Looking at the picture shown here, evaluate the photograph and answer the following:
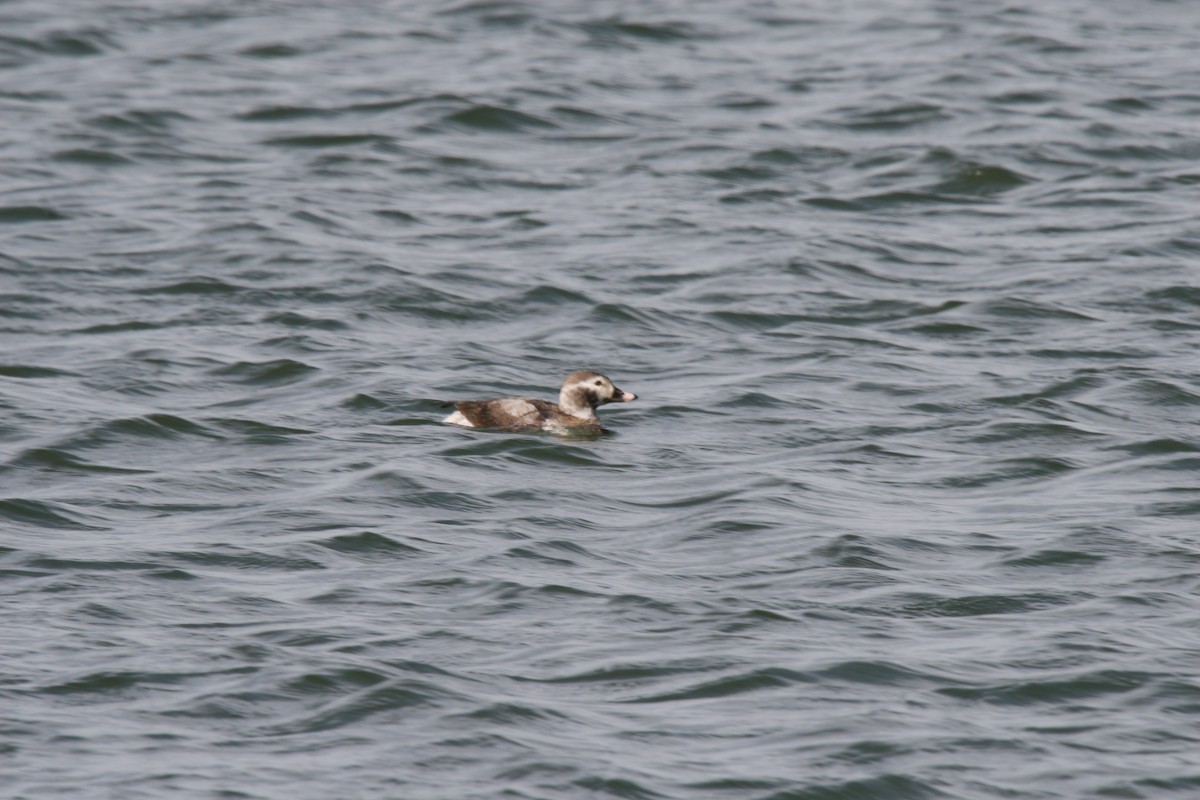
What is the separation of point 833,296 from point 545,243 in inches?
109

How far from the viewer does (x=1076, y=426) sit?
12.1 metres

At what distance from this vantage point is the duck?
1172 cm

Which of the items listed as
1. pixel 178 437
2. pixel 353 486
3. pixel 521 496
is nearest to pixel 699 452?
pixel 521 496

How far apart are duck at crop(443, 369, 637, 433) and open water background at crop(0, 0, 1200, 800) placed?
12cm

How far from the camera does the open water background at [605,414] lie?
754cm

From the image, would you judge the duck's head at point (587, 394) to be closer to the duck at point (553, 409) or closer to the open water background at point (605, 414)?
the duck at point (553, 409)

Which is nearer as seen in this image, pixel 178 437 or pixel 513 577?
pixel 513 577

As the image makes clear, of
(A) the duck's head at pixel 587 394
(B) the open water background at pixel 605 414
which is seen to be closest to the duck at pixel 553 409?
(A) the duck's head at pixel 587 394

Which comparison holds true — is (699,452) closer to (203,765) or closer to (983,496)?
(983,496)

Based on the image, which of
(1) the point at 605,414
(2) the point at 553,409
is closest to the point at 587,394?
(2) the point at 553,409

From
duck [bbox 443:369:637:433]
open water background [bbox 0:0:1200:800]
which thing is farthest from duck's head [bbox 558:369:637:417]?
open water background [bbox 0:0:1200:800]

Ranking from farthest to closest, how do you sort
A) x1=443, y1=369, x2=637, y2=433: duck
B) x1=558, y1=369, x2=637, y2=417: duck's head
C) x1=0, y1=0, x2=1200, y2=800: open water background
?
x1=558, y1=369, x2=637, y2=417: duck's head < x1=443, y1=369, x2=637, y2=433: duck < x1=0, y1=0, x2=1200, y2=800: open water background

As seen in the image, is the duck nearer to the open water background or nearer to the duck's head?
the duck's head

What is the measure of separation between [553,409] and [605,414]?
40.3 inches
